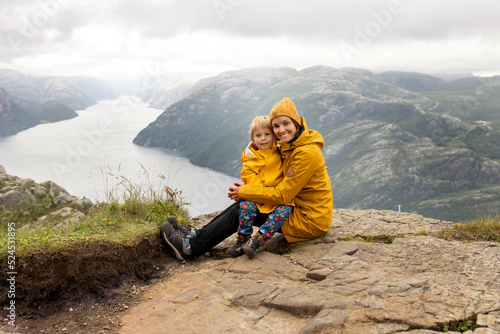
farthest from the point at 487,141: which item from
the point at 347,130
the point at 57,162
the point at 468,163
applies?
the point at 57,162

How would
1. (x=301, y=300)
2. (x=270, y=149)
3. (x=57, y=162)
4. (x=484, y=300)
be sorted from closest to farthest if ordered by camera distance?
1. (x=484, y=300)
2. (x=301, y=300)
3. (x=270, y=149)
4. (x=57, y=162)

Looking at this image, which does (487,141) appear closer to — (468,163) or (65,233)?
(468,163)

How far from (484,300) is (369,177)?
150691 mm

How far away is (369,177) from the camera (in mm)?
145125

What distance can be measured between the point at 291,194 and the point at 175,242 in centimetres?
211

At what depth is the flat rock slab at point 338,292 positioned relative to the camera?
3066 millimetres

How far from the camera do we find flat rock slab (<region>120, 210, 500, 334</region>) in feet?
10.1

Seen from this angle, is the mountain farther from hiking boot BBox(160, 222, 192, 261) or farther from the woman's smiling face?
the woman's smiling face

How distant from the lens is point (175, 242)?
5.42 meters

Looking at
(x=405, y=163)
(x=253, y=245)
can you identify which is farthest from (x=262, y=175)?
(x=405, y=163)

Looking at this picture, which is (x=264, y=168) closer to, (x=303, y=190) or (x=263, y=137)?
(x=263, y=137)

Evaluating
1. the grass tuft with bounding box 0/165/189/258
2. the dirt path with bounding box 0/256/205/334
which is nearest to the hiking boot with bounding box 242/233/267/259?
the dirt path with bounding box 0/256/205/334

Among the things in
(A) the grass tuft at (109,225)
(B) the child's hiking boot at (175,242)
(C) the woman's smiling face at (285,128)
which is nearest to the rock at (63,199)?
(A) the grass tuft at (109,225)

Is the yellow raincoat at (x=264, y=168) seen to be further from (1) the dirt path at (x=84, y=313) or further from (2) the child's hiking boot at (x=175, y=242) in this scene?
(1) the dirt path at (x=84, y=313)
